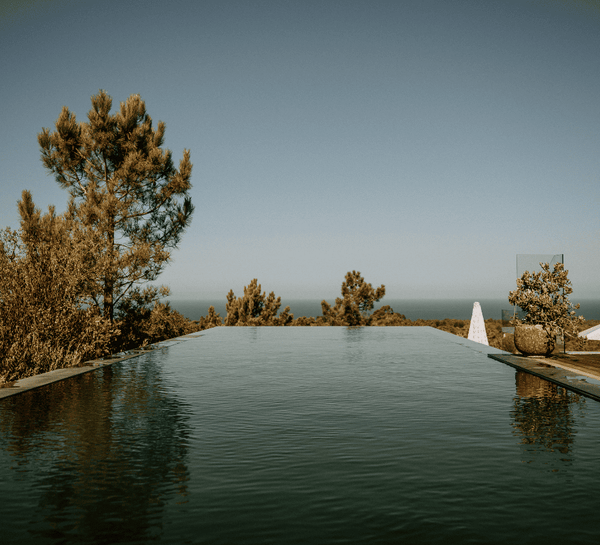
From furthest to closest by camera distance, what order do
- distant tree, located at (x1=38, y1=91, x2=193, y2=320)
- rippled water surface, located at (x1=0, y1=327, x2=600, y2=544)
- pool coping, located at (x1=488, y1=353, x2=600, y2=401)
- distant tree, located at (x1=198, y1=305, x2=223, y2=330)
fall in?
distant tree, located at (x1=198, y1=305, x2=223, y2=330)
distant tree, located at (x1=38, y1=91, x2=193, y2=320)
pool coping, located at (x1=488, y1=353, x2=600, y2=401)
rippled water surface, located at (x1=0, y1=327, x2=600, y2=544)

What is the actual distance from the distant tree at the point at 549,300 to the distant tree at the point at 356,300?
13623 millimetres

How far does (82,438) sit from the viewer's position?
4.70 meters

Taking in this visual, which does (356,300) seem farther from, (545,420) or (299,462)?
(299,462)

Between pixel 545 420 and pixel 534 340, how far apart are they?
6013 millimetres

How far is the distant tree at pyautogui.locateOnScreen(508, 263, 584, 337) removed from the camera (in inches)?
434

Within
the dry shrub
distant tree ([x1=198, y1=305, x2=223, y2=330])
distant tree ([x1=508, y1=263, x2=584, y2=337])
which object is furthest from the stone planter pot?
distant tree ([x1=198, y1=305, x2=223, y2=330])

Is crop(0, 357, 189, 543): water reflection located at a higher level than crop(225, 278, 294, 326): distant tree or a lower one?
lower

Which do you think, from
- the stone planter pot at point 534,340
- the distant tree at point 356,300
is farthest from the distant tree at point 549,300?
the distant tree at point 356,300

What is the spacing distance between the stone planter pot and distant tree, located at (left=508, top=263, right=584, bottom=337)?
16 cm

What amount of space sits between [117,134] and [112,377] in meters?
7.96

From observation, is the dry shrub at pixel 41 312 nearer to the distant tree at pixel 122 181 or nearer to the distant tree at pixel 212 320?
the distant tree at pixel 122 181

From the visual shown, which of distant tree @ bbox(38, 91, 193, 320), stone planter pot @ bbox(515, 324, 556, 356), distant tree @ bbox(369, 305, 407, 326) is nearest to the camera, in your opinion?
stone planter pot @ bbox(515, 324, 556, 356)

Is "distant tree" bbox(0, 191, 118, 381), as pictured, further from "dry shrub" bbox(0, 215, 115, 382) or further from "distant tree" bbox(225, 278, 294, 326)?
"distant tree" bbox(225, 278, 294, 326)

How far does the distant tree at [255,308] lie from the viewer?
26156 mm
